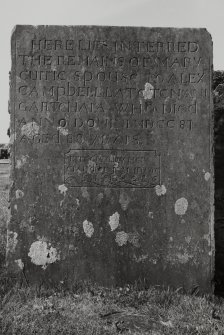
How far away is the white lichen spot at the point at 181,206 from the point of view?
4207mm

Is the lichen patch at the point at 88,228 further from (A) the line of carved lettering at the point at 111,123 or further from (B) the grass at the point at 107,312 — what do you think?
(A) the line of carved lettering at the point at 111,123

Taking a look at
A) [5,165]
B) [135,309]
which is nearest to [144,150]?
[135,309]

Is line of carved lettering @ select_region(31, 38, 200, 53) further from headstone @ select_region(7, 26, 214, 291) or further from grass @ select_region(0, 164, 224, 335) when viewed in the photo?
grass @ select_region(0, 164, 224, 335)

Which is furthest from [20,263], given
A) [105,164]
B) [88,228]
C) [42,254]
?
[105,164]

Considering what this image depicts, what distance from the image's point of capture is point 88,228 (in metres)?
4.18

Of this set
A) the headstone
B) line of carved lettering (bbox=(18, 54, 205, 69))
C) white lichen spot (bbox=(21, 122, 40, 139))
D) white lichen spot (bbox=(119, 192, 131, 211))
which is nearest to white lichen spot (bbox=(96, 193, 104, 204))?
the headstone

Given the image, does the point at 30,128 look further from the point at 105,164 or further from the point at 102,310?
the point at 102,310

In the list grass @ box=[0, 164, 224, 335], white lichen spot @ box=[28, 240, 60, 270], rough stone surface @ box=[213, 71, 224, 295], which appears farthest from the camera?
rough stone surface @ box=[213, 71, 224, 295]

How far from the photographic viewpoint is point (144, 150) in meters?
4.22

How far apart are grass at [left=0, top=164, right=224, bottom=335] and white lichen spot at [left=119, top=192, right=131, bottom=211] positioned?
77 cm

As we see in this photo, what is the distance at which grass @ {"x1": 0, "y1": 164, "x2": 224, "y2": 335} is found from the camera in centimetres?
331

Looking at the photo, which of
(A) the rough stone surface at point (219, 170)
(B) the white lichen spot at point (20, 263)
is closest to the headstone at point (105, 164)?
(B) the white lichen spot at point (20, 263)

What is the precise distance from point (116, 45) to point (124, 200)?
1544 mm

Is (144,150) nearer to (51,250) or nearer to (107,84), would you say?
(107,84)
